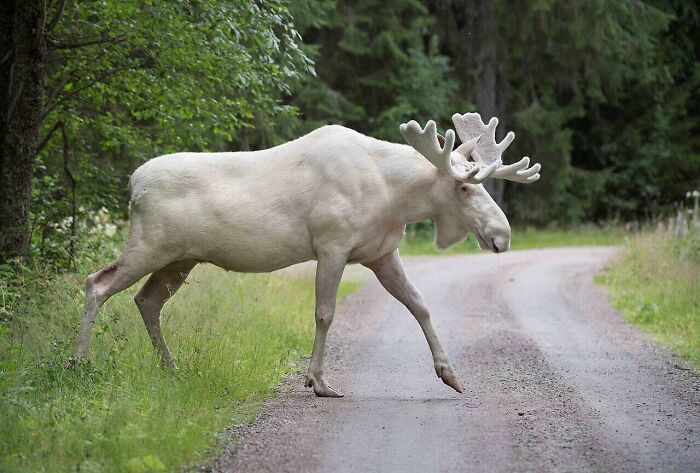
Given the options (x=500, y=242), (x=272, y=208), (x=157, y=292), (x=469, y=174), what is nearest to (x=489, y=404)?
(x=500, y=242)

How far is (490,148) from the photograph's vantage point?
847 cm

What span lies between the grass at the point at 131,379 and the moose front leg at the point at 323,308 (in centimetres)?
41

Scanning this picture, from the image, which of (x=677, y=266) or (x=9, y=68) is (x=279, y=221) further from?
(x=677, y=266)

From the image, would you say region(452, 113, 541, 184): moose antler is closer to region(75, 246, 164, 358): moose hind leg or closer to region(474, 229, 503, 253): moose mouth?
region(474, 229, 503, 253): moose mouth

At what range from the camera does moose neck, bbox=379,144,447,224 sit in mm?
8281

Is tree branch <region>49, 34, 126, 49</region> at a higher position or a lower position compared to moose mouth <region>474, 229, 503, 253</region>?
higher

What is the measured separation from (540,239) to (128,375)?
2317cm

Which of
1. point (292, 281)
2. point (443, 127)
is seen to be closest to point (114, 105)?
point (292, 281)

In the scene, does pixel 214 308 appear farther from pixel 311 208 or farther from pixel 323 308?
pixel 311 208

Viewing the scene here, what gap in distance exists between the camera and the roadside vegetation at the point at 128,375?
5887mm

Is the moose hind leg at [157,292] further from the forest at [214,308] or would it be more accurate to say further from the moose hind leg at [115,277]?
the moose hind leg at [115,277]

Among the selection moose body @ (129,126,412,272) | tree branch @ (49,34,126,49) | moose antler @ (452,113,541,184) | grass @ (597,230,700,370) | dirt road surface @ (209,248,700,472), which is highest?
tree branch @ (49,34,126,49)

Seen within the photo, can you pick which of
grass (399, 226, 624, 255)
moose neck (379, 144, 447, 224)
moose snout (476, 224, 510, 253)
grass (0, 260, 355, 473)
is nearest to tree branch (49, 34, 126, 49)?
grass (0, 260, 355, 473)

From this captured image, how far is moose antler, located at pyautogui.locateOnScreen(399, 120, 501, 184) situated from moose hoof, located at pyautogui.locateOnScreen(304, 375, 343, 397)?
1937 millimetres
